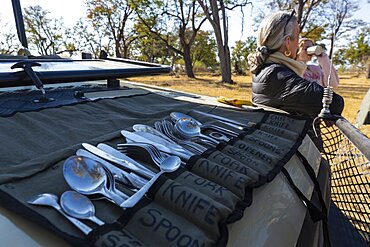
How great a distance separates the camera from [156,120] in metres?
0.82

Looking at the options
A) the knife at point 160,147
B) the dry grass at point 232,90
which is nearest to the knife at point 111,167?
the knife at point 160,147

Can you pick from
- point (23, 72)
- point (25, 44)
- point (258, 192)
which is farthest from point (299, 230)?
point (25, 44)

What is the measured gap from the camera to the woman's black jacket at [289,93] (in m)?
1.12

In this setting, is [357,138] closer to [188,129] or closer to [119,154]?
[188,129]

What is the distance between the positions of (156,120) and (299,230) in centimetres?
50

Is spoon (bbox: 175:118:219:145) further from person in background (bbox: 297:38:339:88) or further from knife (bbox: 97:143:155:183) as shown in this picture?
person in background (bbox: 297:38:339:88)

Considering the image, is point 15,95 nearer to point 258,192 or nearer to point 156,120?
point 156,120

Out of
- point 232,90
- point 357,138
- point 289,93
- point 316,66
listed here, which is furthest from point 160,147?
point 232,90

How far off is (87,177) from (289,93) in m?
1.00

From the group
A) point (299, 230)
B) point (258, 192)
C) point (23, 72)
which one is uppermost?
point (23, 72)

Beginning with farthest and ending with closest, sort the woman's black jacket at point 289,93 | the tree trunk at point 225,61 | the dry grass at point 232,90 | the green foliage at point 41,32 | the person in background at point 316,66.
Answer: the green foliage at point 41,32
the tree trunk at point 225,61
the dry grass at point 232,90
the person in background at point 316,66
the woman's black jacket at point 289,93

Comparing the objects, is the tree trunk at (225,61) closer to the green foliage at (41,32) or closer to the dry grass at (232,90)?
the dry grass at (232,90)

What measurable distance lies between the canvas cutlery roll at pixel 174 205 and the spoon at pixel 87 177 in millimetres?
12

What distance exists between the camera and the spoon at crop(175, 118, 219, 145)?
69cm
